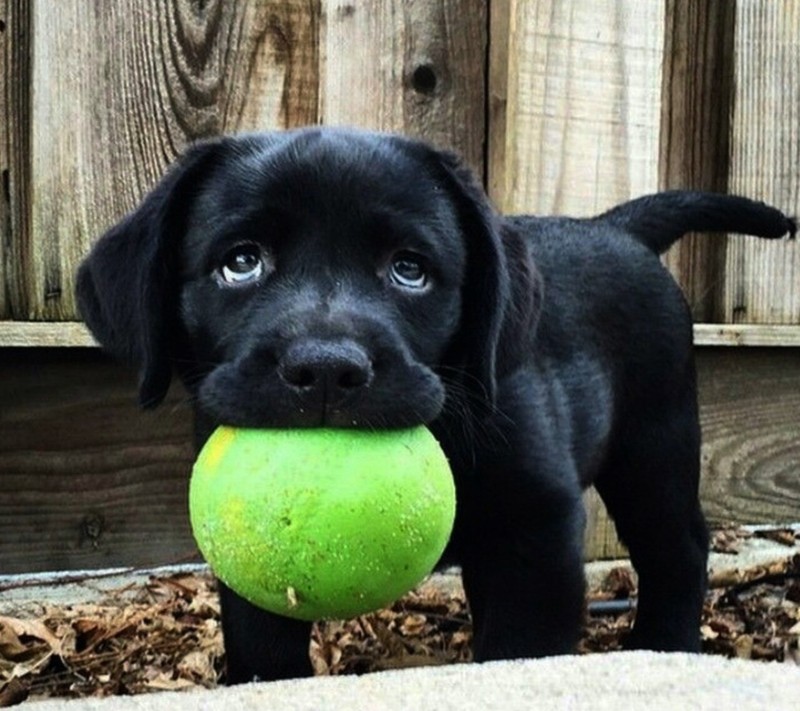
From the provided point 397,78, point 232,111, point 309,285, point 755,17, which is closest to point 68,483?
point 232,111

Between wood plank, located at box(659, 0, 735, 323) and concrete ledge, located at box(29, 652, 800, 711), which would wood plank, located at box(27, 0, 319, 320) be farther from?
concrete ledge, located at box(29, 652, 800, 711)

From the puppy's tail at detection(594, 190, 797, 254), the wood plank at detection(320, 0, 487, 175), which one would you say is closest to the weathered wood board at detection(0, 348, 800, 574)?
the wood plank at detection(320, 0, 487, 175)

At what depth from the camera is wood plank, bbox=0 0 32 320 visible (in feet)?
13.6

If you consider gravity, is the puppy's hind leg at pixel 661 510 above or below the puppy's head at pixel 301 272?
below

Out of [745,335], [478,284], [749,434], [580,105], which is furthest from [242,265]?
[749,434]

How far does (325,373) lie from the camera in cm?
238

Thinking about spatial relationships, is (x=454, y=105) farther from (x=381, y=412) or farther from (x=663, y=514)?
(x=381, y=412)

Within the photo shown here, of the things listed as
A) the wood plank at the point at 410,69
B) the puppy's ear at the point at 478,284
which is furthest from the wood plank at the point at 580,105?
the puppy's ear at the point at 478,284

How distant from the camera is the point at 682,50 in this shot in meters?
4.92

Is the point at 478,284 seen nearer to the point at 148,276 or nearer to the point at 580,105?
the point at 148,276

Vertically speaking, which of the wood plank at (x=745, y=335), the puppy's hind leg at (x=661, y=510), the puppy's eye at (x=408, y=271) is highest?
the puppy's eye at (x=408, y=271)

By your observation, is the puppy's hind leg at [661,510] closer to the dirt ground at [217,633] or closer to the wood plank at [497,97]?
the dirt ground at [217,633]

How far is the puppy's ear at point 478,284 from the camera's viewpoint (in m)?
3.00

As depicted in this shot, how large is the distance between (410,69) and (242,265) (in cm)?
184
